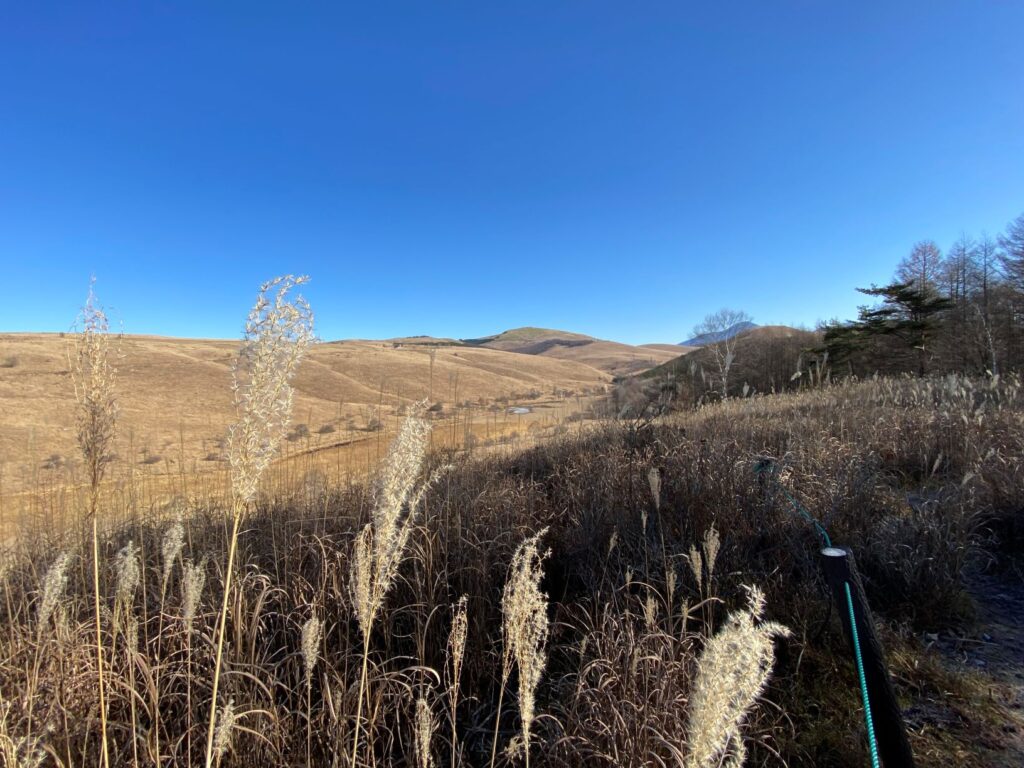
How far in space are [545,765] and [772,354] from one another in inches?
1014

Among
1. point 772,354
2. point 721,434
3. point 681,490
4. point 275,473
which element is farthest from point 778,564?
point 772,354

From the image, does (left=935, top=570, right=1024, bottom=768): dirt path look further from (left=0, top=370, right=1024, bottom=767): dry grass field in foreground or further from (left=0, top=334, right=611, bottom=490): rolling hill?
(left=0, top=334, right=611, bottom=490): rolling hill

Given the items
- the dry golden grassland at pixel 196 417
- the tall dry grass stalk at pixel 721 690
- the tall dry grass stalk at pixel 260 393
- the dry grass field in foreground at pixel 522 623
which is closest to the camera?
the tall dry grass stalk at pixel 721 690

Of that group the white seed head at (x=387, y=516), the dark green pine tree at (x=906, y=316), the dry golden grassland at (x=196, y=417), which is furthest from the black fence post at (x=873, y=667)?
the dark green pine tree at (x=906, y=316)

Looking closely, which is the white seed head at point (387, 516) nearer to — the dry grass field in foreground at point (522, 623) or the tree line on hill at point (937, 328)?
the dry grass field in foreground at point (522, 623)

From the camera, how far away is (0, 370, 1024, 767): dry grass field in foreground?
1.69 meters

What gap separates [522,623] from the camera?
4.49 feet

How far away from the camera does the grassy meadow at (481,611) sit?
1363 millimetres

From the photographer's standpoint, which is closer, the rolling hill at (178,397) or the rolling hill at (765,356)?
the rolling hill at (178,397)

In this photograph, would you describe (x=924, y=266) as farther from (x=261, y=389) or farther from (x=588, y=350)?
(x=588, y=350)

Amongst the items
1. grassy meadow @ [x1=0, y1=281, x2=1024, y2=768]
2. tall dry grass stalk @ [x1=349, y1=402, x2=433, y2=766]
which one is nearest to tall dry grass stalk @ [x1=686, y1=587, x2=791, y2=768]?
grassy meadow @ [x1=0, y1=281, x2=1024, y2=768]

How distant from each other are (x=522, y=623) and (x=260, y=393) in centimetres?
100

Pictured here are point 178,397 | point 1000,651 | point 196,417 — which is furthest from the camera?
point 178,397

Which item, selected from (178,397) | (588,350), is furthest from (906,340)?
(588,350)
